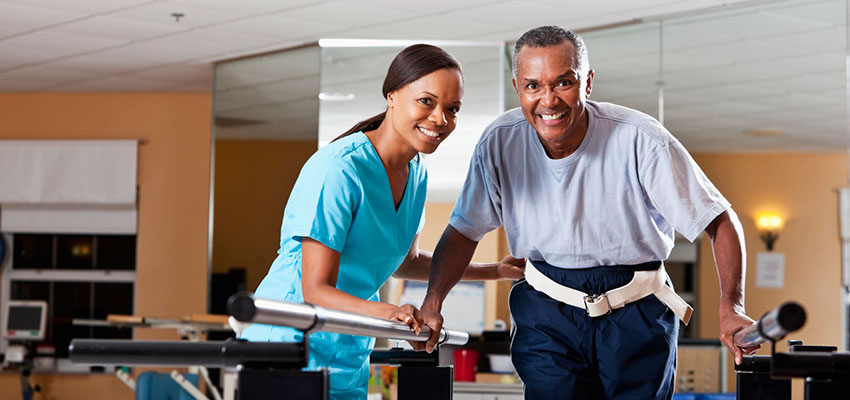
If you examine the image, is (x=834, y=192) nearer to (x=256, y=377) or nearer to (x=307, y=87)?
(x=307, y=87)

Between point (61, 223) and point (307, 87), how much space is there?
9.39 ft

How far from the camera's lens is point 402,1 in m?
5.44

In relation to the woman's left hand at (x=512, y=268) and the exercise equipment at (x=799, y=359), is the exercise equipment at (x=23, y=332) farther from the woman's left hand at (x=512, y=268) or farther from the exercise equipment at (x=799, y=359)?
the exercise equipment at (x=799, y=359)

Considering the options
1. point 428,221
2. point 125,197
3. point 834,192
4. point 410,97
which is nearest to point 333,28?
point 428,221

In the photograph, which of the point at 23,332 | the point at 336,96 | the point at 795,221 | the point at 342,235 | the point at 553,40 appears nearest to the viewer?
the point at 342,235

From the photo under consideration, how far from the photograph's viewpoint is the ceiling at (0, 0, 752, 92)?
18.2 feet

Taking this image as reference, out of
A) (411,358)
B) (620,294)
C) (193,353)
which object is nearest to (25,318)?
(411,358)

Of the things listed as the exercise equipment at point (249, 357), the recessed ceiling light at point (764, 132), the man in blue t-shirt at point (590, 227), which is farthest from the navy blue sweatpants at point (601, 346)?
the recessed ceiling light at point (764, 132)

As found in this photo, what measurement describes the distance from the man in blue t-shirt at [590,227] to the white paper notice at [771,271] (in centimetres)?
799

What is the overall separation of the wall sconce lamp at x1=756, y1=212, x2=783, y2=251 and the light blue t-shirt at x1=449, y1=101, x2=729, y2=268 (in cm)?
796

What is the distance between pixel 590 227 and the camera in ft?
6.46

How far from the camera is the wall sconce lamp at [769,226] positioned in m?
9.53

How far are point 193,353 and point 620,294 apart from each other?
101 cm

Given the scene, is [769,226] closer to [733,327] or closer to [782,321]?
[733,327]
